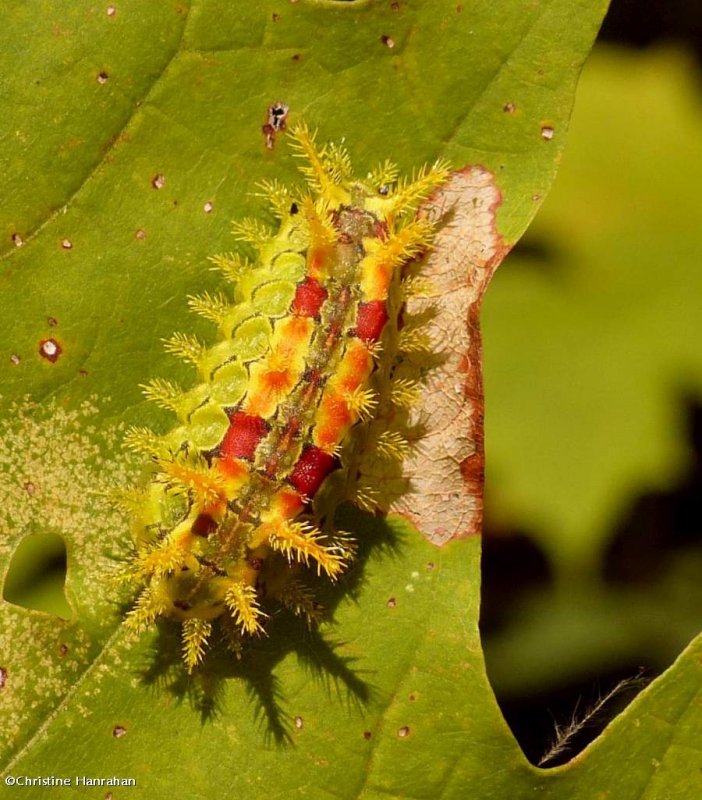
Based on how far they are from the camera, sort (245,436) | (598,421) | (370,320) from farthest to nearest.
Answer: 1. (598,421)
2. (370,320)
3. (245,436)

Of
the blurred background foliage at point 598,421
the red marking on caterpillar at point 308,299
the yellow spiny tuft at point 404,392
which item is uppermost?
the red marking on caterpillar at point 308,299

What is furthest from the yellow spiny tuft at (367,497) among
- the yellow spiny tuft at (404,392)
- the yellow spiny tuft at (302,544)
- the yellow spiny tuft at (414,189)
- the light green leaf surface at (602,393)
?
the yellow spiny tuft at (414,189)

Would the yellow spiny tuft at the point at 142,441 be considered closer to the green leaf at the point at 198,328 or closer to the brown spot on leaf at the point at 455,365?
the green leaf at the point at 198,328

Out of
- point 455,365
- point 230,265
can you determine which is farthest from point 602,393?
point 230,265

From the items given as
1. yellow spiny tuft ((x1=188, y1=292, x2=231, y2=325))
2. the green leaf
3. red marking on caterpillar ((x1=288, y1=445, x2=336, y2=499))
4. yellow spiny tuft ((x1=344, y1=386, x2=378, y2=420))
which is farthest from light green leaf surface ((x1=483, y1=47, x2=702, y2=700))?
yellow spiny tuft ((x1=188, y1=292, x2=231, y2=325))

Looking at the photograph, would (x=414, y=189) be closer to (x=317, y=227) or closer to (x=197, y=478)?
(x=317, y=227)

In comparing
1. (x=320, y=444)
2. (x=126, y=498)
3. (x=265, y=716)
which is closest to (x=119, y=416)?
(x=126, y=498)
